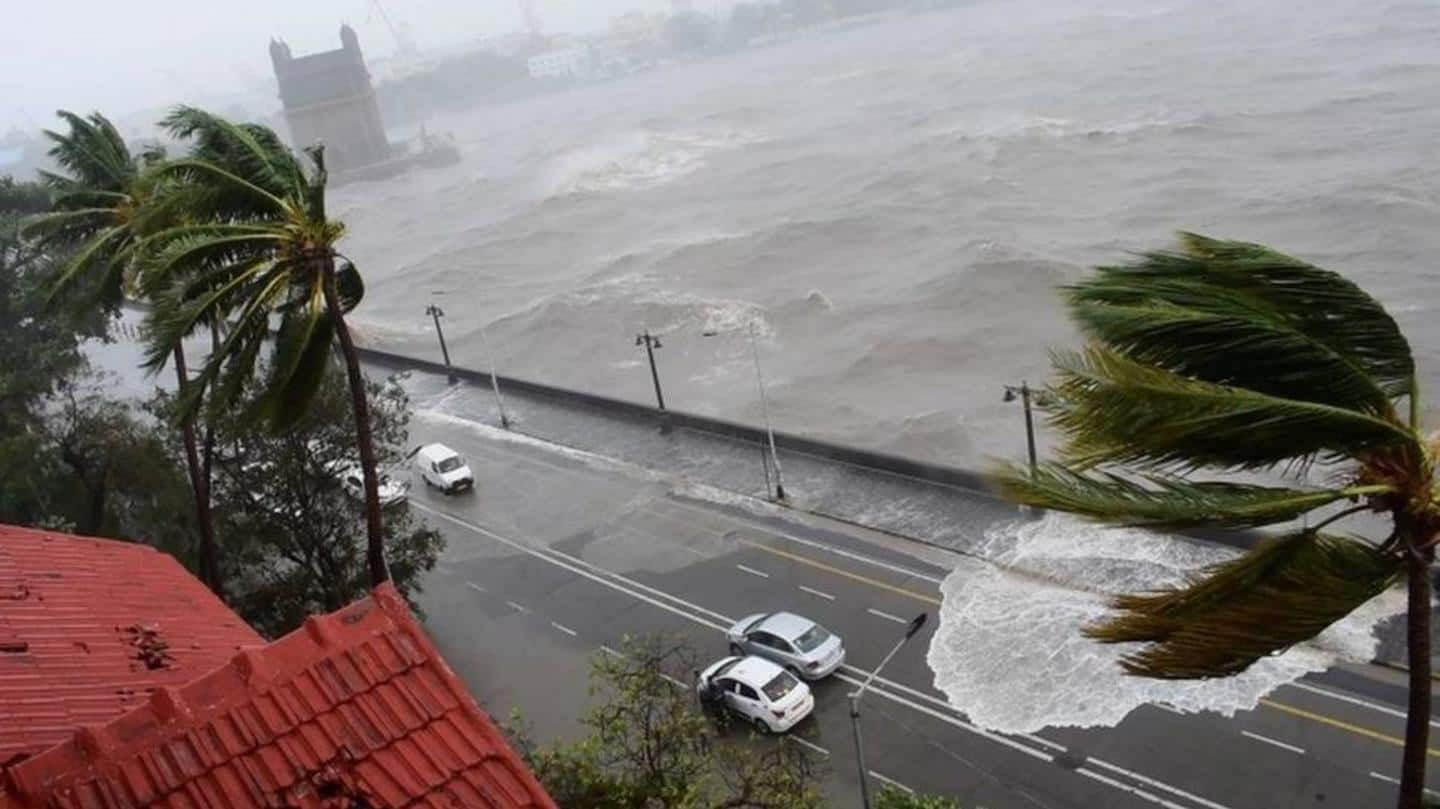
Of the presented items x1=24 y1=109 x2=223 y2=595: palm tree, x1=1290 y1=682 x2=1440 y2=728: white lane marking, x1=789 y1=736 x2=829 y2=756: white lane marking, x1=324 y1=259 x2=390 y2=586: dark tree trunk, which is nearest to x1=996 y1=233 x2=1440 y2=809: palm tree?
x1=324 y1=259 x2=390 y2=586: dark tree trunk

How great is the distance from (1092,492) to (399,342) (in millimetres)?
69602

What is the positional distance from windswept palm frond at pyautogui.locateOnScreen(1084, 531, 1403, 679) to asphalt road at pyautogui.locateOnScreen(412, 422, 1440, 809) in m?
13.4

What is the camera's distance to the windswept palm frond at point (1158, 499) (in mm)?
7633

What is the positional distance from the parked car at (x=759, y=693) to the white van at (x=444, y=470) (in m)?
17.0

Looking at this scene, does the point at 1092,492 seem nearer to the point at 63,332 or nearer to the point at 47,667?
the point at 47,667

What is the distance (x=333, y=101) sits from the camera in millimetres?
174500

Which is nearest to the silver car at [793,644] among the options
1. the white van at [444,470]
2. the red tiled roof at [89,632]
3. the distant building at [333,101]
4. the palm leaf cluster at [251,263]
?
the palm leaf cluster at [251,263]

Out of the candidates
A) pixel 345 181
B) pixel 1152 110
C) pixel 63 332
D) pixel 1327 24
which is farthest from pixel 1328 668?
pixel 345 181

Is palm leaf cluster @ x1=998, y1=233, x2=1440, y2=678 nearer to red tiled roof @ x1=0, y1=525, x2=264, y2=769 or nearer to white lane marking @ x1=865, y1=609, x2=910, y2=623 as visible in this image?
red tiled roof @ x1=0, y1=525, x2=264, y2=769

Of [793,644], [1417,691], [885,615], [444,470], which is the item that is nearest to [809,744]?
[793,644]

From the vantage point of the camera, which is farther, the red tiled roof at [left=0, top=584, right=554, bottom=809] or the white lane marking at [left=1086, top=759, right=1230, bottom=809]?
the white lane marking at [left=1086, top=759, right=1230, bottom=809]

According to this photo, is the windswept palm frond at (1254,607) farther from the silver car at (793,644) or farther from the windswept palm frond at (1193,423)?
the silver car at (793,644)

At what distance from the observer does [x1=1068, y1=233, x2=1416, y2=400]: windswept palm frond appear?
768 centimetres

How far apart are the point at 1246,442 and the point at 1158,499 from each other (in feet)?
2.36
